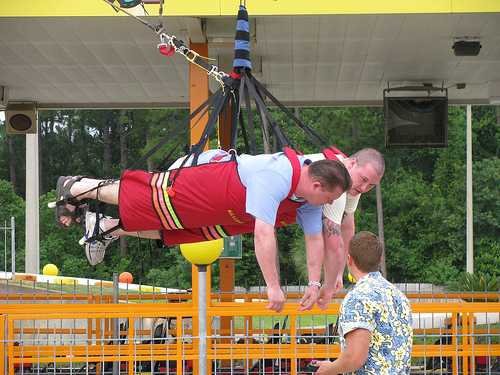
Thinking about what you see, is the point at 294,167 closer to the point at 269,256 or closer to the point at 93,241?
the point at 269,256

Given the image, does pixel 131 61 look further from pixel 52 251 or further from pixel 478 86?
pixel 52 251

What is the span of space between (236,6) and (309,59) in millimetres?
Result: 2630

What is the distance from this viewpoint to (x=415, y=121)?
36.9 ft

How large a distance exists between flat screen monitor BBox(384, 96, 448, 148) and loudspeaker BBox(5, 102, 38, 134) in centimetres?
413

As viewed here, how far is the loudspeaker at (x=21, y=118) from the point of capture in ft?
40.6

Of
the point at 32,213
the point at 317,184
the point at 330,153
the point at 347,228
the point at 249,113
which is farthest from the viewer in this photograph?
the point at 32,213

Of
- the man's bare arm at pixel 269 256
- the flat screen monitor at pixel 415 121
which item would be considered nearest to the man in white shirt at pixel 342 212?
the man's bare arm at pixel 269 256

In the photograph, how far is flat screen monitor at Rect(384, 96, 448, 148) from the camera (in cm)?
1121

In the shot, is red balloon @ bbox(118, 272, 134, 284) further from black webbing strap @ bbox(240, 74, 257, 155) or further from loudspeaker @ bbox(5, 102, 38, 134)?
black webbing strap @ bbox(240, 74, 257, 155)

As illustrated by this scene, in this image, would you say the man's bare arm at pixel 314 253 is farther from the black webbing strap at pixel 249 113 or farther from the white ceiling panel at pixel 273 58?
the white ceiling panel at pixel 273 58

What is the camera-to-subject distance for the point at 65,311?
8.03 metres

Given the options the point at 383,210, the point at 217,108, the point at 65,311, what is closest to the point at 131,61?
the point at 65,311

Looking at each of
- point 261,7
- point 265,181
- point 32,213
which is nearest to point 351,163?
point 265,181

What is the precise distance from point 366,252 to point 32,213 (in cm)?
2359
